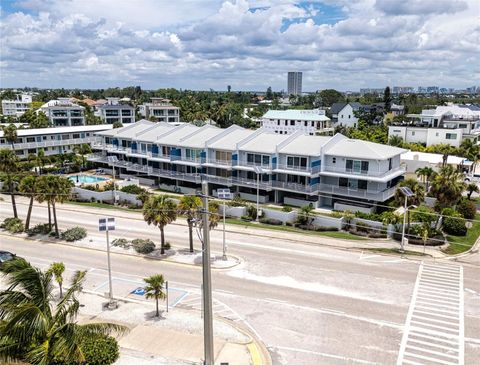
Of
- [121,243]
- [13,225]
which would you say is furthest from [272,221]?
[13,225]

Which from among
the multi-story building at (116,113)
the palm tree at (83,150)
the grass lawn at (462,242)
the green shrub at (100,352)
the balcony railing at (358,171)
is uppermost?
the multi-story building at (116,113)

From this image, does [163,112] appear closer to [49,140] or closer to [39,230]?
[49,140]

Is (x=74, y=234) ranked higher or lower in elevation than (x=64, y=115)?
lower

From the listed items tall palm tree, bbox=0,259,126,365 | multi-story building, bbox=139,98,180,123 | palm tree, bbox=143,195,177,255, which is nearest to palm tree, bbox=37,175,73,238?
palm tree, bbox=143,195,177,255

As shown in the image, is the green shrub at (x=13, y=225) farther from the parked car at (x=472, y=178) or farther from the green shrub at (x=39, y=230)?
the parked car at (x=472, y=178)

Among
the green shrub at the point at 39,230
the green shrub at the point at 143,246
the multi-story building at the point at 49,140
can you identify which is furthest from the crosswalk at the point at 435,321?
the multi-story building at the point at 49,140

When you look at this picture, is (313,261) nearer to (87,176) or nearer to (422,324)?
(422,324)

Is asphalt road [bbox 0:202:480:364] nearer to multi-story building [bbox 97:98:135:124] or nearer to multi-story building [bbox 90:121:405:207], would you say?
multi-story building [bbox 90:121:405:207]
